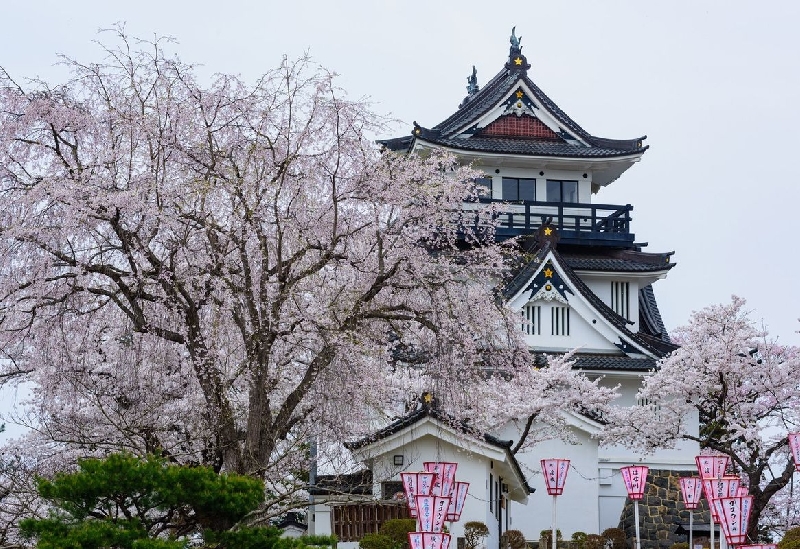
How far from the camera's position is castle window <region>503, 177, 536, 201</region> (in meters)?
39.4

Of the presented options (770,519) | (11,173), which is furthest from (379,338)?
(770,519)

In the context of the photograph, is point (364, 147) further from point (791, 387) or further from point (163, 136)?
point (791, 387)

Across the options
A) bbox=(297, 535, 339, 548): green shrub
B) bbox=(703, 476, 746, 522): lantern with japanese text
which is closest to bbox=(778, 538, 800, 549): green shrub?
bbox=(703, 476, 746, 522): lantern with japanese text

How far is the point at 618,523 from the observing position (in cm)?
3116

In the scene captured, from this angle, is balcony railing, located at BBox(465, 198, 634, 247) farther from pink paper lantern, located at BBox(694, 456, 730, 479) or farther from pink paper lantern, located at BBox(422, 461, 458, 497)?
pink paper lantern, located at BBox(422, 461, 458, 497)

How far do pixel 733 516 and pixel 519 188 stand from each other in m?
22.3

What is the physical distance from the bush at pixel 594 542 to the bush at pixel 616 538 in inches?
17.9

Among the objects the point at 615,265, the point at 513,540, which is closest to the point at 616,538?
the point at 513,540

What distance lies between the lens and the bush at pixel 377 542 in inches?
751

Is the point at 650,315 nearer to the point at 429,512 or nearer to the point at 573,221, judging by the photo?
the point at 573,221

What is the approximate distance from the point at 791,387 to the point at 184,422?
1529cm

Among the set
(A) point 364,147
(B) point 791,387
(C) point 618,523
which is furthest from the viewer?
(C) point 618,523

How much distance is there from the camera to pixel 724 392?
27969 millimetres

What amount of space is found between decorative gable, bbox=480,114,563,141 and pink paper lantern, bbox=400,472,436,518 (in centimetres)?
2370
